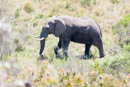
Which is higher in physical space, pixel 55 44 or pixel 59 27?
pixel 59 27

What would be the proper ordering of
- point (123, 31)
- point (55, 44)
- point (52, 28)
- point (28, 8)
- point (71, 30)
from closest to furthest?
point (52, 28), point (71, 30), point (55, 44), point (123, 31), point (28, 8)

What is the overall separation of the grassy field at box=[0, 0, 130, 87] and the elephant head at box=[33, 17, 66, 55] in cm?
89

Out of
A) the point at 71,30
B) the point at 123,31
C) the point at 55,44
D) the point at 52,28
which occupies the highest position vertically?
the point at 52,28

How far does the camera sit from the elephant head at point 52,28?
815cm

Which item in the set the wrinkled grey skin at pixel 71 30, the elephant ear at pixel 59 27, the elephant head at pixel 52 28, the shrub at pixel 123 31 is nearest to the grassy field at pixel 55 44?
the shrub at pixel 123 31

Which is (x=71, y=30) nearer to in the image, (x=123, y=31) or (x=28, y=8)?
(x=123, y=31)

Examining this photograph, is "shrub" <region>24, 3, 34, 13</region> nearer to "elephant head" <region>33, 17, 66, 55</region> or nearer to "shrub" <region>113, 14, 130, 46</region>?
"shrub" <region>113, 14, 130, 46</region>

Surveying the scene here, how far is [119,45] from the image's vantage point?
11.7m

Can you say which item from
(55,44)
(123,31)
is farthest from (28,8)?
(123,31)

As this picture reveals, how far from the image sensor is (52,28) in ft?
27.5

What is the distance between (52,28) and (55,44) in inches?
89.0

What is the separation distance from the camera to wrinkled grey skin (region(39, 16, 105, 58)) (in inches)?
326

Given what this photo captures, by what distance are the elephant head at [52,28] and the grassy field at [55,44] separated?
885 mm

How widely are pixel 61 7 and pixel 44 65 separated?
1162 cm
